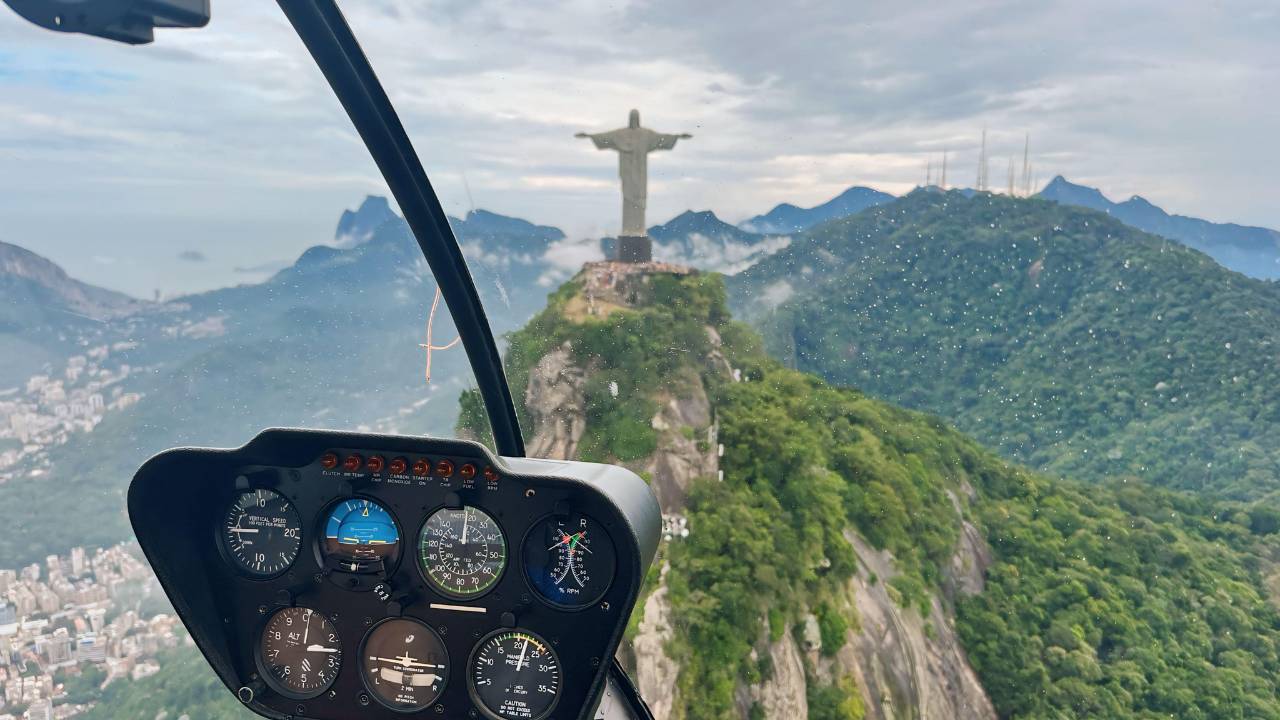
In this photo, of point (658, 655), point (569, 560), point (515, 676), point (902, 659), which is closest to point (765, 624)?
point (658, 655)

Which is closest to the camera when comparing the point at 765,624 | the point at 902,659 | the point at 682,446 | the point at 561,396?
the point at 561,396

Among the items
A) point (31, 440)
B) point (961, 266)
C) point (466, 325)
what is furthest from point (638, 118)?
point (961, 266)

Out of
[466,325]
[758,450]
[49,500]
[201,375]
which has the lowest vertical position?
[758,450]

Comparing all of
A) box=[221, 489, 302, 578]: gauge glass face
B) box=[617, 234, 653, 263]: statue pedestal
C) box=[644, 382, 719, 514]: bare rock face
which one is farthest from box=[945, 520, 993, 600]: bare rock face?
box=[221, 489, 302, 578]: gauge glass face

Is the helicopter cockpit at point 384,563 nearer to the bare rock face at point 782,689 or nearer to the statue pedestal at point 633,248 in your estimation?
the bare rock face at point 782,689

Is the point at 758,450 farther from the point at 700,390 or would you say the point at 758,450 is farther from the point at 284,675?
the point at 284,675

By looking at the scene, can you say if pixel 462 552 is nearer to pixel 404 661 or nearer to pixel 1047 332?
pixel 404 661
